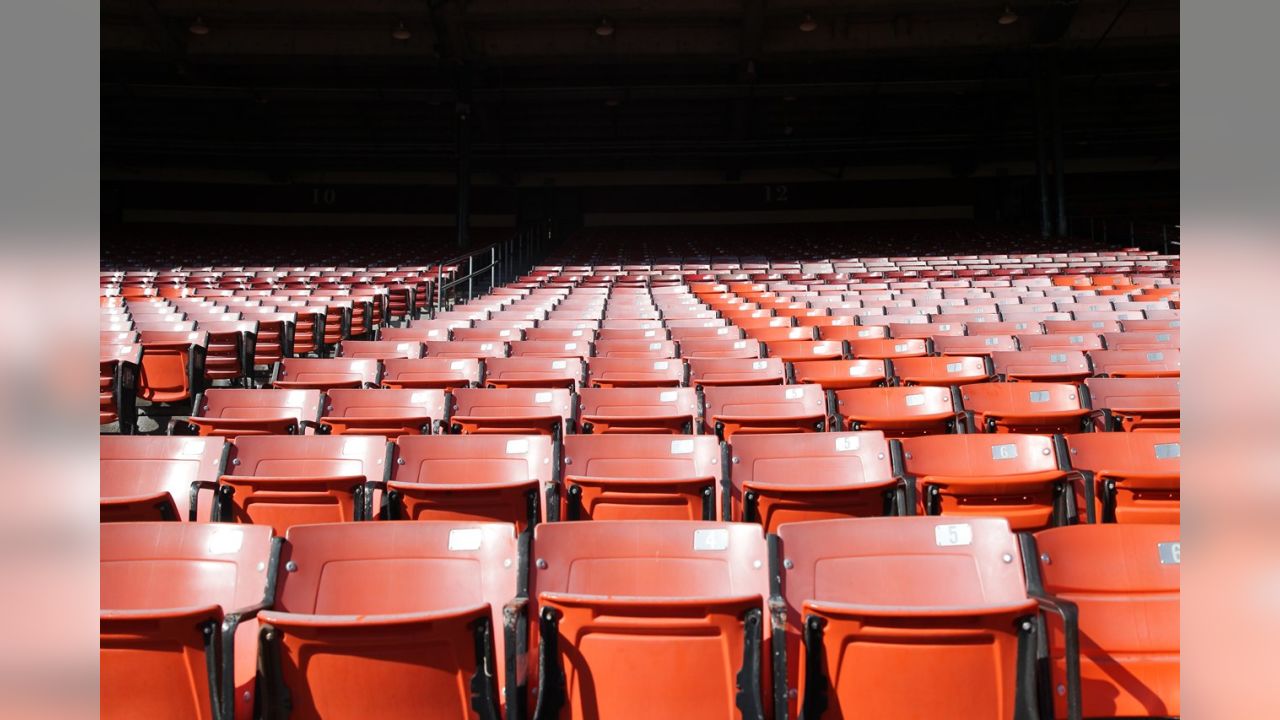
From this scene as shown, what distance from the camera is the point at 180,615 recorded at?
189 cm

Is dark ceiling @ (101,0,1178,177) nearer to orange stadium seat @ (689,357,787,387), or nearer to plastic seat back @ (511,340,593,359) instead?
plastic seat back @ (511,340,593,359)

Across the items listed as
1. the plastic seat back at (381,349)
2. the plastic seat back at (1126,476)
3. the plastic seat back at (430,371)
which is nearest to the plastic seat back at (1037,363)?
the plastic seat back at (1126,476)

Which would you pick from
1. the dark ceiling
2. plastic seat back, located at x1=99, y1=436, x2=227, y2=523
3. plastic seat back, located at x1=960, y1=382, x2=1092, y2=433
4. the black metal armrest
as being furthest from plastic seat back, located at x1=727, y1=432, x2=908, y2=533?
the dark ceiling

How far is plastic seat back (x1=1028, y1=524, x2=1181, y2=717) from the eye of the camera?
222 centimetres

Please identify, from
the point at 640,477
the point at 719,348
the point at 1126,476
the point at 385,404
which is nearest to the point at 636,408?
the point at 640,477

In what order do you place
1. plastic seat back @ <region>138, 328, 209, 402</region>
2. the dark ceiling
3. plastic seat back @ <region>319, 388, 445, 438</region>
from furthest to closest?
the dark ceiling, plastic seat back @ <region>138, 328, 209, 402</region>, plastic seat back @ <region>319, 388, 445, 438</region>

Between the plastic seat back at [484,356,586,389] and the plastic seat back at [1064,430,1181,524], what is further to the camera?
the plastic seat back at [484,356,586,389]

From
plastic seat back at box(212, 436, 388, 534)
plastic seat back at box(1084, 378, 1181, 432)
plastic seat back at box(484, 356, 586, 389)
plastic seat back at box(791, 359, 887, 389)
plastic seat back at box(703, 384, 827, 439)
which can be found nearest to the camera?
plastic seat back at box(212, 436, 388, 534)

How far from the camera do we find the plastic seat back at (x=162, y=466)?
134 inches

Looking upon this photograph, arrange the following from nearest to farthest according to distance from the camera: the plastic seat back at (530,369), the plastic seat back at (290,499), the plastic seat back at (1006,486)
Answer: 1. the plastic seat back at (1006,486)
2. the plastic seat back at (290,499)
3. the plastic seat back at (530,369)

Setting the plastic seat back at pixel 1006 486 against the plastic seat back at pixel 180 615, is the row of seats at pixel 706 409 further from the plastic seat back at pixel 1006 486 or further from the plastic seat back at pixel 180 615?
the plastic seat back at pixel 180 615

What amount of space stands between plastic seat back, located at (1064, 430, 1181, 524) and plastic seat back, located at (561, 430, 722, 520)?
54.8 inches

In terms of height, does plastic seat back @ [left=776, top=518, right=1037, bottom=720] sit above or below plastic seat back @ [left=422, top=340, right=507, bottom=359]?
below
